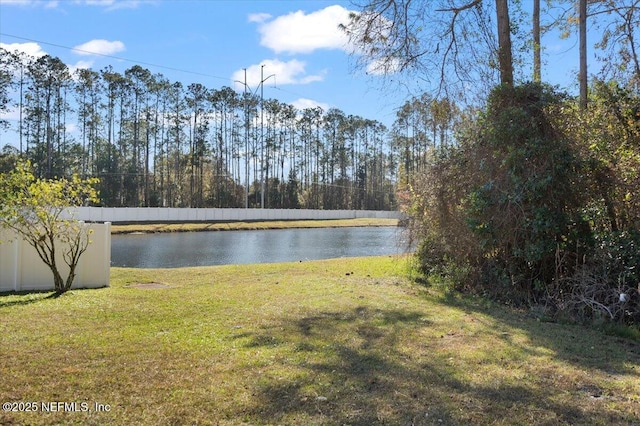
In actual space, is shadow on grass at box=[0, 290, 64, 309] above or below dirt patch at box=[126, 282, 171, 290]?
above

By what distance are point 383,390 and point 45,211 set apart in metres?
6.53

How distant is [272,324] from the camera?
19.9ft

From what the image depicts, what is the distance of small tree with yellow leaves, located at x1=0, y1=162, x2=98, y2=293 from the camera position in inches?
300

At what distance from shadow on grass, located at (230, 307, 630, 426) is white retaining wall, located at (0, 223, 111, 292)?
4979mm

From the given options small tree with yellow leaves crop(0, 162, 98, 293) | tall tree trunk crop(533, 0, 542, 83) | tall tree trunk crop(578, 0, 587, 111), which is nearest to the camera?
small tree with yellow leaves crop(0, 162, 98, 293)

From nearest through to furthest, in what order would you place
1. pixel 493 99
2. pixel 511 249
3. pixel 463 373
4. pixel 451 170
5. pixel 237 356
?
pixel 463 373 < pixel 237 356 < pixel 511 249 < pixel 493 99 < pixel 451 170

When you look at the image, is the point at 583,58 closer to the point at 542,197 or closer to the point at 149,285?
the point at 542,197

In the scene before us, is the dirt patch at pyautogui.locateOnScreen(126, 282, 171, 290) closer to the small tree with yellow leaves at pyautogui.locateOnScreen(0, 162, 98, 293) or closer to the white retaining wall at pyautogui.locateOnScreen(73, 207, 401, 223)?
the small tree with yellow leaves at pyautogui.locateOnScreen(0, 162, 98, 293)

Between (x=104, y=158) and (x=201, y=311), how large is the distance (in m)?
61.6

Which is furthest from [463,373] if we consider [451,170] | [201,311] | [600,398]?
[451,170]

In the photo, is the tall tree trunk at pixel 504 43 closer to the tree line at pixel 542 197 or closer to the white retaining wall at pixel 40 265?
the tree line at pixel 542 197

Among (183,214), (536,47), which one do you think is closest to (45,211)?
(536,47)

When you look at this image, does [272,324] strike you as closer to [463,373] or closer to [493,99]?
[463,373]

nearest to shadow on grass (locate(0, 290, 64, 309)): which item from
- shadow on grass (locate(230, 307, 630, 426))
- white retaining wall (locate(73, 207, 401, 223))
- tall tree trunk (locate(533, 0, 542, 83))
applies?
shadow on grass (locate(230, 307, 630, 426))
